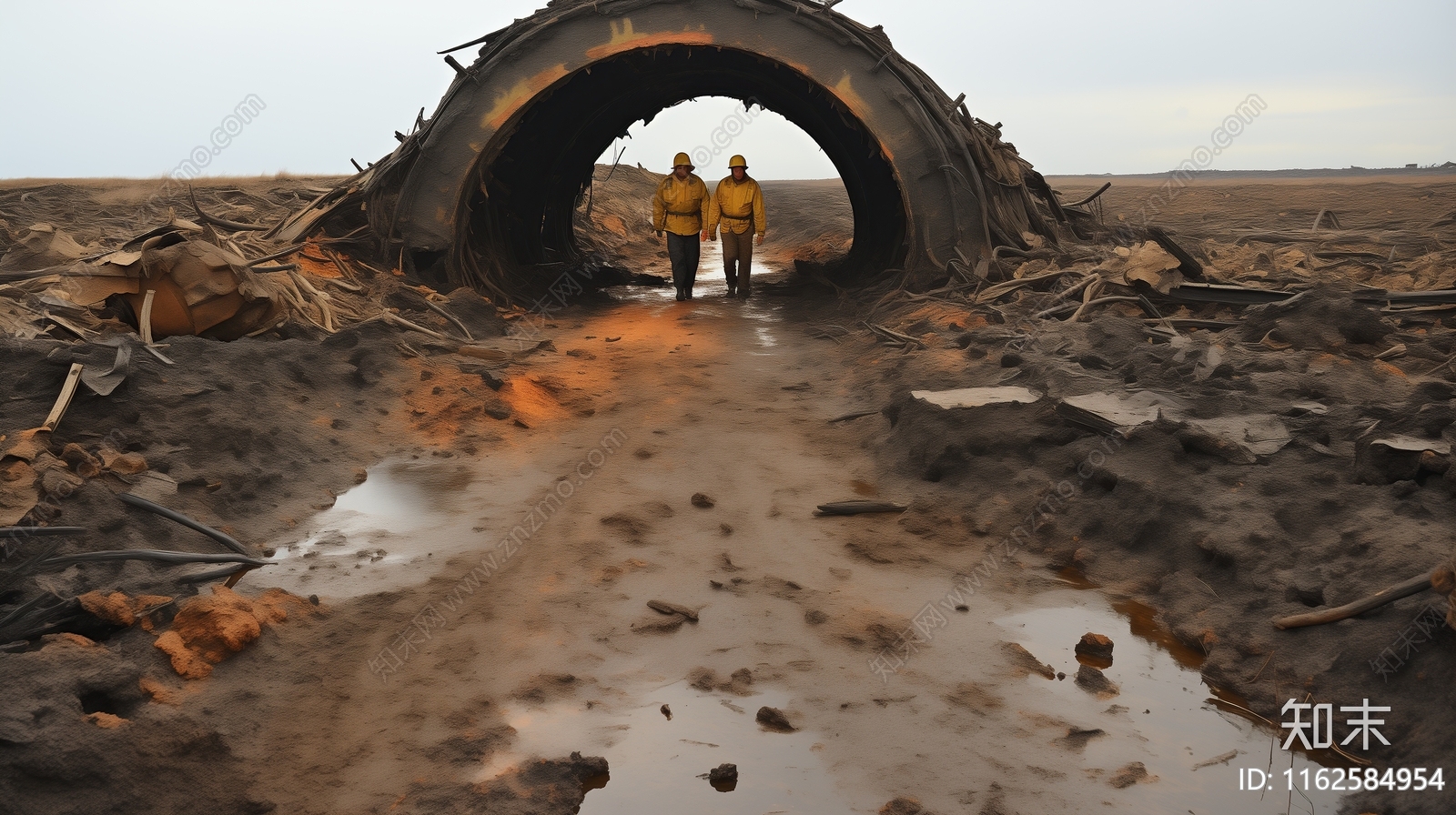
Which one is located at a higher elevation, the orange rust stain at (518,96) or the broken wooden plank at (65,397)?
the orange rust stain at (518,96)

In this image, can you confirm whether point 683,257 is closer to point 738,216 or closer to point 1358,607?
point 738,216

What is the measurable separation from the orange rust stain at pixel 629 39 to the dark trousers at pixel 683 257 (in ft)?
10.2

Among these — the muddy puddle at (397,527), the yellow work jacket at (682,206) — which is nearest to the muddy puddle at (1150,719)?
the muddy puddle at (397,527)

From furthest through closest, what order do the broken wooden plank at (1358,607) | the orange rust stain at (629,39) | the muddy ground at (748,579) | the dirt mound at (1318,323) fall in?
the orange rust stain at (629,39), the dirt mound at (1318,323), the broken wooden plank at (1358,607), the muddy ground at (748,579)

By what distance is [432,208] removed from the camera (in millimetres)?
10102

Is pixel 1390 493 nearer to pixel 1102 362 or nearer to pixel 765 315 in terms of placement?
pixel 1102 362

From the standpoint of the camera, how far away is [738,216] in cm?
1256

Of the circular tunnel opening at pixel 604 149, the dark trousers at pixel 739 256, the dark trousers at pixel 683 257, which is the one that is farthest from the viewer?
the dark trousers at pixel 739 256

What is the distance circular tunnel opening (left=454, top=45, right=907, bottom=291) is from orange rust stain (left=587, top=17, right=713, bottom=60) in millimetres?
148

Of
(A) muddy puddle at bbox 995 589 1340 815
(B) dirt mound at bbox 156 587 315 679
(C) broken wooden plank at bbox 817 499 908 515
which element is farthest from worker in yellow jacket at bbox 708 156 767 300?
(B) dirt mound at bbox 156 587 315 679

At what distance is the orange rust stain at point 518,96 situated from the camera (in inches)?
388

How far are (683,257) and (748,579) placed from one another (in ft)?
29.4

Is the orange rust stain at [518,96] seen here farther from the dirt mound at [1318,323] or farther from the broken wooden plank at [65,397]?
the dirt mound at [1318,323]

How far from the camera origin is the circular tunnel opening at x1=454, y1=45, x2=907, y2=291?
36.2 ft
